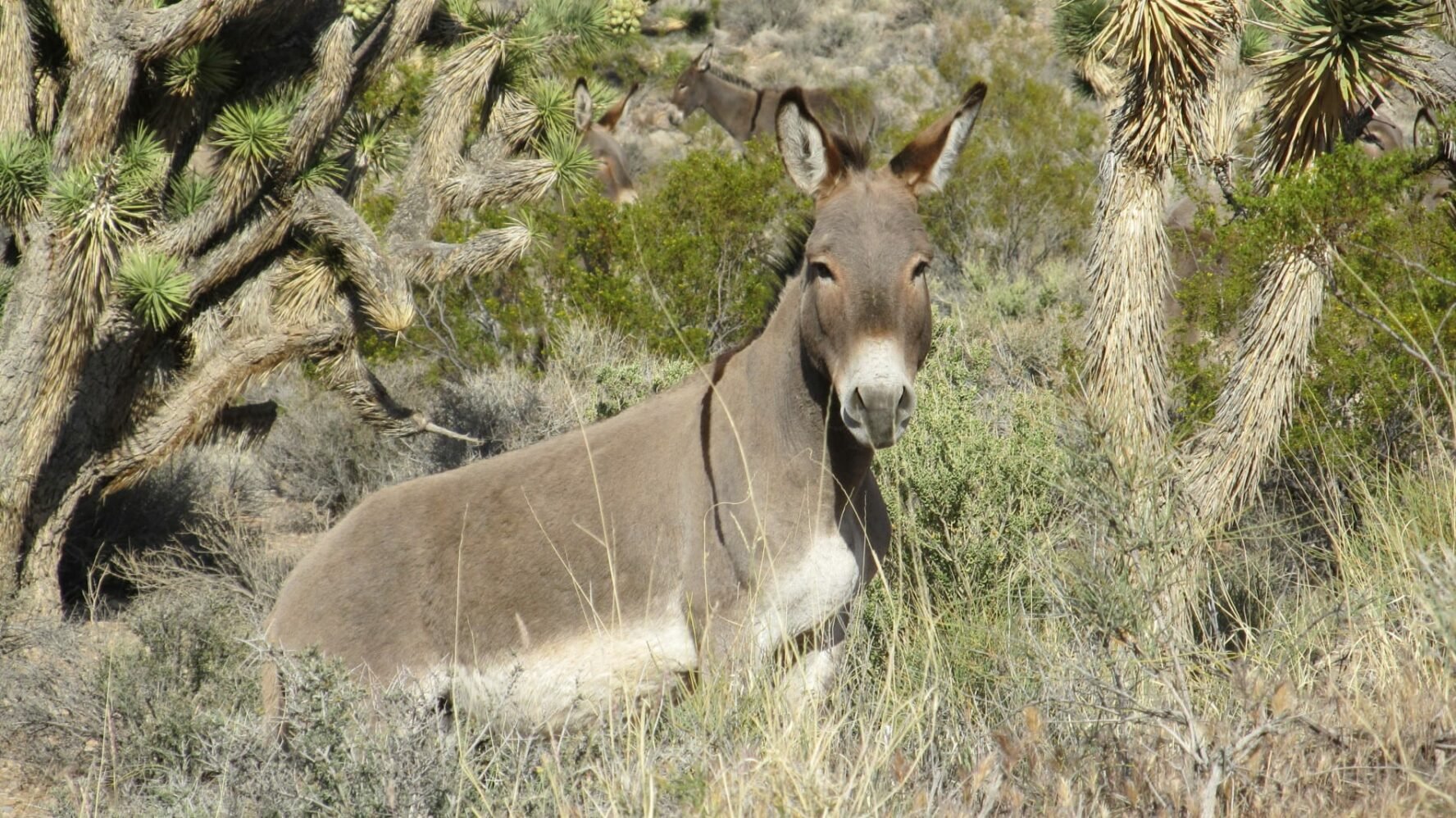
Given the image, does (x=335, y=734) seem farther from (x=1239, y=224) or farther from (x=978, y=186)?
(x=978, y=186)

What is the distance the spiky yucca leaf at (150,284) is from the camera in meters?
6.24

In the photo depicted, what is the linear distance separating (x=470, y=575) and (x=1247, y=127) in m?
10.1

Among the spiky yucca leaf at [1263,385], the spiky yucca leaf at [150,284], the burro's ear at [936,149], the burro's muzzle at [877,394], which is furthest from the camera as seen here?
the spiky yucca leaf at [150,284]

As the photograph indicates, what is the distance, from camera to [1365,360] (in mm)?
6102

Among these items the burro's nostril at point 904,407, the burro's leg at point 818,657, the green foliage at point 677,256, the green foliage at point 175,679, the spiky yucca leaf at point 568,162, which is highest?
the burro's nostril at point 904,407

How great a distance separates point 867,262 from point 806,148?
2.02 feet

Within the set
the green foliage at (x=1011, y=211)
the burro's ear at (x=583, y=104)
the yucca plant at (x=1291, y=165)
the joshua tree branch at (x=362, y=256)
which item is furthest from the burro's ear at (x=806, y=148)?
the green foliage at (x=1011, y=211)

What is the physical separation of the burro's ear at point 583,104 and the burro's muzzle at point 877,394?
31.0ft

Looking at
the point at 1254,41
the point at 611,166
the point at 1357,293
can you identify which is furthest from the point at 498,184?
the point at 611,166

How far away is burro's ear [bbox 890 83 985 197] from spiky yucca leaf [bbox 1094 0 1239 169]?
2109mm

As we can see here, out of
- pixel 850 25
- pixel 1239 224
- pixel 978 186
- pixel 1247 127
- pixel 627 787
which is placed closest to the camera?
pixel 627 787

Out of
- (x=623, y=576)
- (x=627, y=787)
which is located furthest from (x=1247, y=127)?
(x=627, y=787)

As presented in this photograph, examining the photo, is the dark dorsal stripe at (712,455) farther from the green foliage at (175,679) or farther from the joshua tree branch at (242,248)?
the joshua tree branch at (242,248)

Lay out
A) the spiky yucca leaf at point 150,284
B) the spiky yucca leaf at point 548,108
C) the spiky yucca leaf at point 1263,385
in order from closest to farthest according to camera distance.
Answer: the spiky yucca leaf at point 1263,385
the spiky yucca leaf at point 150,284
the spiky yucca leaf at point 548,108
